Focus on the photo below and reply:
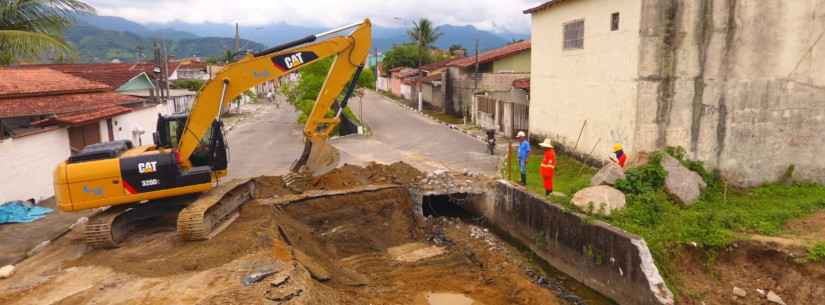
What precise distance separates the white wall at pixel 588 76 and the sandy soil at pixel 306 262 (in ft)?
16.1

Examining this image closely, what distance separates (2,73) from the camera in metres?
19.2

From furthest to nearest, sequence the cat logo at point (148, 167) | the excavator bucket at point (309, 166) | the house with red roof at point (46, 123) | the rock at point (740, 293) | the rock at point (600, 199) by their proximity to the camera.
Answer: the house with red roof at point (46, 123)
the excavator bucket at point (309, 166)
the rock at point (600, 199)
the cat logo at point (148, 167)
the rock at point (740, 293)

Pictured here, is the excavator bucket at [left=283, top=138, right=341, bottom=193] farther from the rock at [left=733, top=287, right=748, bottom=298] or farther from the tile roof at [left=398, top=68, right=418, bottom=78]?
the tile roof at [left=398, top=68, right=418, bottom=78]

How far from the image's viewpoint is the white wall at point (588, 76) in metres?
14.6

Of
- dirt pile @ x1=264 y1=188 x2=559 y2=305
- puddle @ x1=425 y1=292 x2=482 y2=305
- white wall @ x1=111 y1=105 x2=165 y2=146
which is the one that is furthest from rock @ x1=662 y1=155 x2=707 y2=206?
white wall @ x1=111 y1=105 x2=165 y2=146

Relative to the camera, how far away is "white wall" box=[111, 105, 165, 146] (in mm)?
21703

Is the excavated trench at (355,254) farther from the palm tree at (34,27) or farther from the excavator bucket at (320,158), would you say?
the palm tree at (34,27)

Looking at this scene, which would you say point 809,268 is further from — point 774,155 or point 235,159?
point 235,159

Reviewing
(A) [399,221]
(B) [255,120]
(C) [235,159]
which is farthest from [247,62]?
(B) [255,120]

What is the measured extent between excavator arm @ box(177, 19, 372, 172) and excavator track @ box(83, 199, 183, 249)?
1.22 meters

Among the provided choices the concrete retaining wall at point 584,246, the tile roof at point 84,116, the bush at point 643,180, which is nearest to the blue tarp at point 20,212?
the tile roof at point 84,116

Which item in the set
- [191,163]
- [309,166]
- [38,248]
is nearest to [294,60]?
[191,163]

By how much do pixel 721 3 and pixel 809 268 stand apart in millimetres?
7066

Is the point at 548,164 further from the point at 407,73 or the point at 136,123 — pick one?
the point at 407,73
